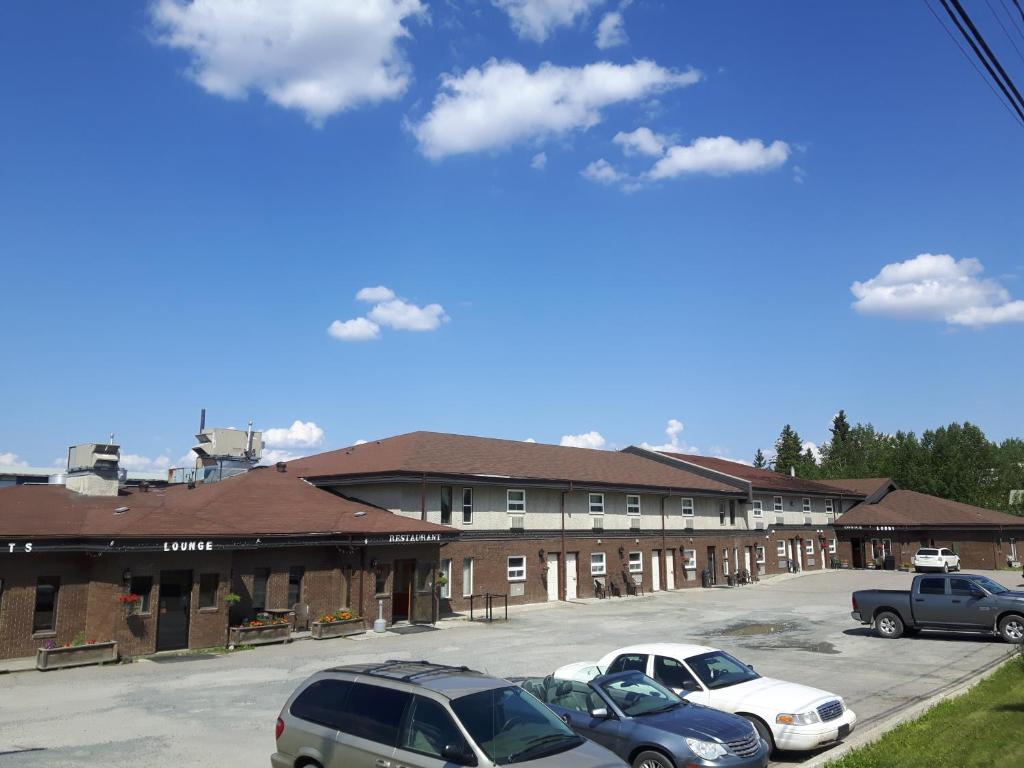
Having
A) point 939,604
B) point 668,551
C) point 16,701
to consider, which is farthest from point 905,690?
point 668,551

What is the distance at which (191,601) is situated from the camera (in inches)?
941

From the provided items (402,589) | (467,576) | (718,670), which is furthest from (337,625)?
(718,670)

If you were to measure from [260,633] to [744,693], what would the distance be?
1694 cm

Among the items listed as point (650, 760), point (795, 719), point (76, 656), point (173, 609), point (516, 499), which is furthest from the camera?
point (516, 499)

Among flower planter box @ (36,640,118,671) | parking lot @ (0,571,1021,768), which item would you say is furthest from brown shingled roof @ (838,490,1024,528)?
flower planter box @ (36,640,118,671)

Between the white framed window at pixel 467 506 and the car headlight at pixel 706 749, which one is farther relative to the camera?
the white framed window at pixel 467 506

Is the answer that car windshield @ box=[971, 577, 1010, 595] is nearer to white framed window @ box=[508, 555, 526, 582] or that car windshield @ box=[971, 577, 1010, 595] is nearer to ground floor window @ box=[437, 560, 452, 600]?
white framed window @ box=[508, 555, 526, 582]

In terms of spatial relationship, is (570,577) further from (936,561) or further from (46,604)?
(936,561)

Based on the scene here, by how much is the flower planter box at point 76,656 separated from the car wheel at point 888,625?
22.7 metres

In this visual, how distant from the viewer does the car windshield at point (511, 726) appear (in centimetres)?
793

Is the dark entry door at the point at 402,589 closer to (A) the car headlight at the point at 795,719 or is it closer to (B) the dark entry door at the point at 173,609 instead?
(B) the dark entry door at the point at 173,609

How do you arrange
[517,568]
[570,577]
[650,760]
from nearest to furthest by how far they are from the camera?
[650,760] < [517,568] < [570,577]

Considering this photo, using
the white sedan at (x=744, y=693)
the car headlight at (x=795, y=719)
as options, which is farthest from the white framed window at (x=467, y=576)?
the car headlight at (x=795, y=719)

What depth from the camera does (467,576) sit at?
35000mm
